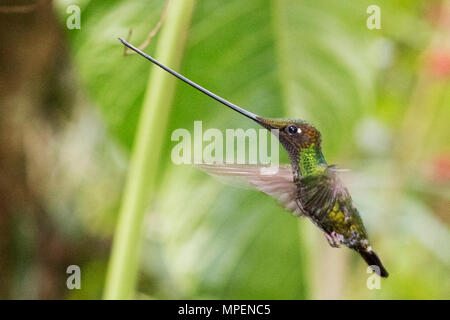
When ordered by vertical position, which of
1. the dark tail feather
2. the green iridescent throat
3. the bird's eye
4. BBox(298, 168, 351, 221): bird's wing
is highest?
the bird's eye

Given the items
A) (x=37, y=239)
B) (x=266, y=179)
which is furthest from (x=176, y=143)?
(x=37, y=239)

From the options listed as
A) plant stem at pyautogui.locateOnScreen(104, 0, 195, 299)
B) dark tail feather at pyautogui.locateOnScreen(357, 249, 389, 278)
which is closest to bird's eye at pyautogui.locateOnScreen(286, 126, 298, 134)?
dark tail feather at pyautogui.locateOnScreen(357, 249, 389, 278)

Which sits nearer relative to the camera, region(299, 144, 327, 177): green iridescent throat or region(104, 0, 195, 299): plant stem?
region(299, 144, 327, 177): green iridescent throat

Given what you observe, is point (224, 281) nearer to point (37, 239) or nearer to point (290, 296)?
point (290, 296)

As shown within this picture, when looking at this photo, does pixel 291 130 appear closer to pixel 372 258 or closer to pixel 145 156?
pixel 372 258

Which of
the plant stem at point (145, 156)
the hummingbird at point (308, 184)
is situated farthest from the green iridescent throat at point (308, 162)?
the plant stem at point (145, 156)

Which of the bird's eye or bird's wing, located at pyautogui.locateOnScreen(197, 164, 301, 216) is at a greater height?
the bird's eye

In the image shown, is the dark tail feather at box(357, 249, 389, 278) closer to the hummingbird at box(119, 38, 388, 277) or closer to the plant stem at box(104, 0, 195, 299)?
the hummingbird at box(119, 38, 388, 277)
